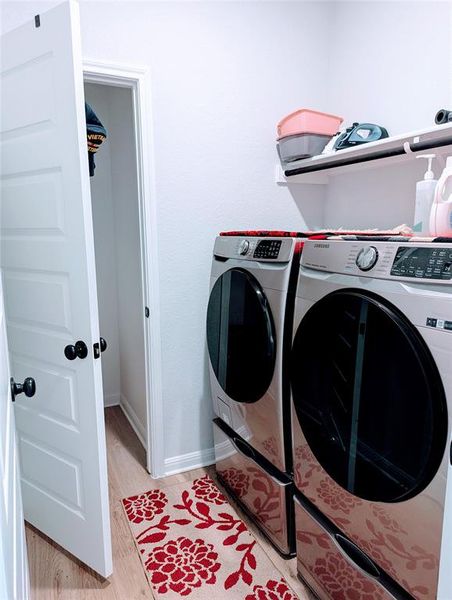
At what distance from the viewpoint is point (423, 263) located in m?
0.97

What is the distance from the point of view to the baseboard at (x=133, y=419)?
8.40 feet

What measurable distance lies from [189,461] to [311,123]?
1925 mm

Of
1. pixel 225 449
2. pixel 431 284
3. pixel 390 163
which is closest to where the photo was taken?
pixel 431 284

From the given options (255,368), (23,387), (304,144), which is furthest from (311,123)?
(23,387)

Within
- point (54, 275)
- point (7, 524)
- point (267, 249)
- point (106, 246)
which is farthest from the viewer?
point (106, 246)

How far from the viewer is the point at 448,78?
1583 mm

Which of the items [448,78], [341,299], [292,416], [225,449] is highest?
[448,78]

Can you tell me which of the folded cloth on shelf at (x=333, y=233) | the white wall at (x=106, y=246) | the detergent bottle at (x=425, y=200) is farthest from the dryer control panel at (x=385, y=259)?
the white wall at (x=106, y=246)

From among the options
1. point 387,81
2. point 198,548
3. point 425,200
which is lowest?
point 198,548

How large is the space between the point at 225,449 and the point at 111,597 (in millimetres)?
767

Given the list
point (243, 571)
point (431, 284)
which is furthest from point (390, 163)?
point (243, 571)

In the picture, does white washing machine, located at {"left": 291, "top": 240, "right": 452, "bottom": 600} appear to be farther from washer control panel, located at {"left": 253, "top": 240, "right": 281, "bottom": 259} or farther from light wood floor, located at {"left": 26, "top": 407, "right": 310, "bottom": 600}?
light wood floor, located at {"left": 26, "top": 407, "right": 310, "bottom": 600}

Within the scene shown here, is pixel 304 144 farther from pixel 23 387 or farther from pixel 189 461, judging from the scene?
pixel 189 461

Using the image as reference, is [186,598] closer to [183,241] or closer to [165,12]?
[183,241]
